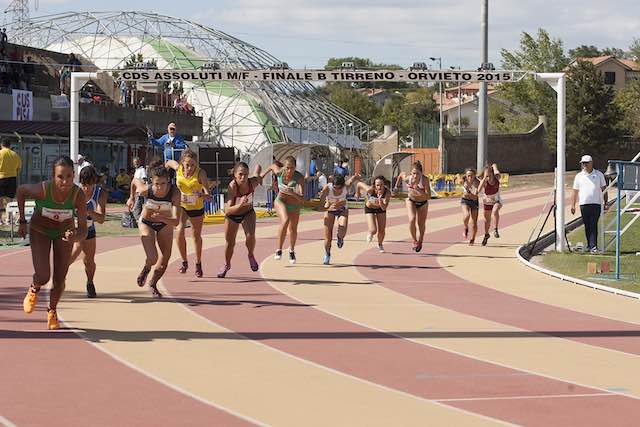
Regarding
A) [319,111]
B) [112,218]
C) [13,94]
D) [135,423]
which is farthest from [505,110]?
[135,423]

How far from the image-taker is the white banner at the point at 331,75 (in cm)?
2502

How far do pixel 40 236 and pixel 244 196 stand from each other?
607 cm

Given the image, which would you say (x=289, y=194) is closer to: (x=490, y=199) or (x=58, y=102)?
(x=490, y=199)

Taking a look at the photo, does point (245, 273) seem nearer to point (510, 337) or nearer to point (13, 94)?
point (510, 337)

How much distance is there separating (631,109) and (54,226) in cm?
9243

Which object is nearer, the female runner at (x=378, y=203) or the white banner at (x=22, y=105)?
the female runner at (x=378, y=203)

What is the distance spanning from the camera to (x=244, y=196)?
1853 centimetres

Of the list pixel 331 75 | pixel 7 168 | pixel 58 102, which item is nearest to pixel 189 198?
pixel 331 75

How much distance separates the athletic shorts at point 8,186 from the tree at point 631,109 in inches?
2920

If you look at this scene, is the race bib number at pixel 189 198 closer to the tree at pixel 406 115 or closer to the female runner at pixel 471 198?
the female runner at pixel 471 198

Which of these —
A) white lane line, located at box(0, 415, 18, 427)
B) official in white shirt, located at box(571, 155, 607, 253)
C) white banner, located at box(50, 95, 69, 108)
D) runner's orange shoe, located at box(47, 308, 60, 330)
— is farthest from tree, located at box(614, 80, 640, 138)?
white lane line, located at box(0, 415, 18, 427)

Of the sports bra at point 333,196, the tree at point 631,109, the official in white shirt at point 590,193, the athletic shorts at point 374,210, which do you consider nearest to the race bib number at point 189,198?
the sports bra at point 333,196

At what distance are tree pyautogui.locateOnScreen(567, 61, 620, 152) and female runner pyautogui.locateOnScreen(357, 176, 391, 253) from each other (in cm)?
6861

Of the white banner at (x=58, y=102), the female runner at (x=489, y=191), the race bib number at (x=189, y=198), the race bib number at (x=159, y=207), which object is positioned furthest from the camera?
the white banner at (x=58, y=102)
